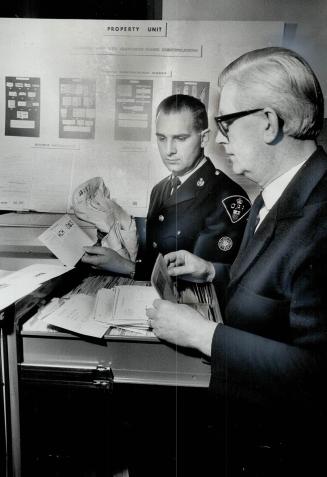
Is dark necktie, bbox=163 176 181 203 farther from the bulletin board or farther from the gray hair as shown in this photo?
the gray hair

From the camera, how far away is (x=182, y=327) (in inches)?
40.9

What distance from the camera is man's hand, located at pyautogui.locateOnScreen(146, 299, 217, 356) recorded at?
1032mm

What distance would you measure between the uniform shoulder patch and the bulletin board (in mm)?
106

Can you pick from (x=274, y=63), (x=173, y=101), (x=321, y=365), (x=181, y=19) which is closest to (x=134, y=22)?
(x=181, y=19)

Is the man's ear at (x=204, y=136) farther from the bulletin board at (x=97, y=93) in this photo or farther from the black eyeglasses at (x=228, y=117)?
the black eyeglasses at (x=228, y=117)

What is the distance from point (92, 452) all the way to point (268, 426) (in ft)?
1.78

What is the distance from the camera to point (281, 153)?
1092 mm

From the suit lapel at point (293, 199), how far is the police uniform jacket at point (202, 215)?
14.7 inches

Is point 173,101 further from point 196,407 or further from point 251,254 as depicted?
point 196,407

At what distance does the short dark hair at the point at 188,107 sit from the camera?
1.41m

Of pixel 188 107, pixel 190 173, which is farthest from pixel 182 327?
pixel 188 107

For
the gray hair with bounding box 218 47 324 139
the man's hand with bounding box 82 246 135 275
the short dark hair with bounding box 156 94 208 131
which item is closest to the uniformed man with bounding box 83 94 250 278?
the short dark hair with bounding box 156 94 208 131

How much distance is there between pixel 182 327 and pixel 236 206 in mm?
594

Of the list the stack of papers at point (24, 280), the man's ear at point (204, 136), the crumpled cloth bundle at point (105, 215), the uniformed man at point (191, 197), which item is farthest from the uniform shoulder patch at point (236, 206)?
the stack of papers at point (24, 280)
